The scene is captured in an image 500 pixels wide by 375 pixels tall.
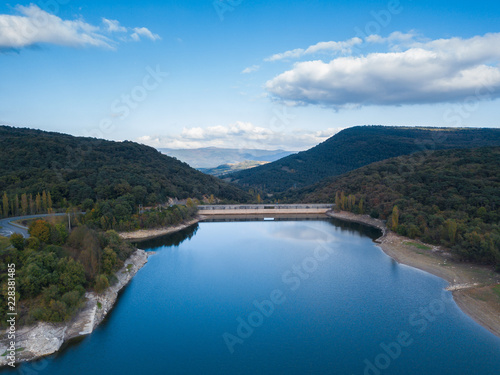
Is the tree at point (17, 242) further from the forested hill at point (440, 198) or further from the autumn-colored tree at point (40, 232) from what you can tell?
the forested hill at point (440, 198)

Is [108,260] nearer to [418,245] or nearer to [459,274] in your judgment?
[459,274]

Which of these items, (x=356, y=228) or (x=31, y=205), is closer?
(x=31, y=205)

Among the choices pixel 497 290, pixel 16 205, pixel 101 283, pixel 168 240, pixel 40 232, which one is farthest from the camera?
pixel 168 240

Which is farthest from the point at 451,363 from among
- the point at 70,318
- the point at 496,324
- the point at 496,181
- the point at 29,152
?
the point at 29,152

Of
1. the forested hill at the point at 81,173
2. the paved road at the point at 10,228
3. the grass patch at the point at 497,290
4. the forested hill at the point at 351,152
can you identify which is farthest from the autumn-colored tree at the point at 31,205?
the forested hill at the point at 351,152

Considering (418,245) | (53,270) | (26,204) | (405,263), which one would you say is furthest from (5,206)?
(418,245)

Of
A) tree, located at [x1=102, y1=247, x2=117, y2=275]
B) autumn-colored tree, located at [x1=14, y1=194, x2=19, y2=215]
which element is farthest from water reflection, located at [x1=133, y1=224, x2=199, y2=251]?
autumn-colored tree, located at [x1=14, y1=194, x2=19, y2=215]
